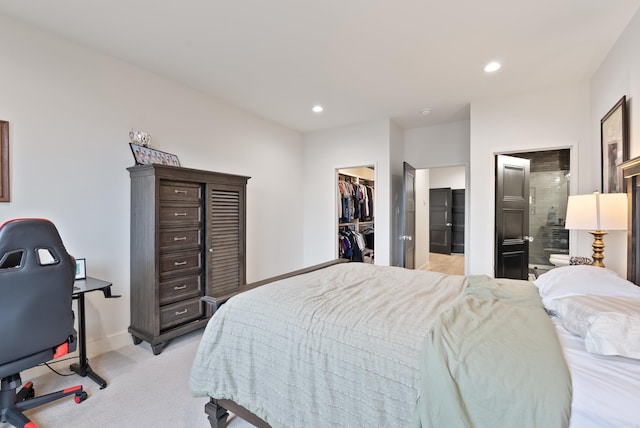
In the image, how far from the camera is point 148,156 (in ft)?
9.29

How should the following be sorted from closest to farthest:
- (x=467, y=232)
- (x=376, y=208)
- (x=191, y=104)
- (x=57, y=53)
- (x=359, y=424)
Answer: (x=359, y=424) → (x=57, y=53) → (x=191, y=104) → (x=467, y=232) → (x=376, y=208)

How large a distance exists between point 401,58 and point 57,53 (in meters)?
2.92

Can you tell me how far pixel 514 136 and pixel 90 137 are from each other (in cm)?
440

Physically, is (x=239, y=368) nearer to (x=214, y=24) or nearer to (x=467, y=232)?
(x=214, y=24)

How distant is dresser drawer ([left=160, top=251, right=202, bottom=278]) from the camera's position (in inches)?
103

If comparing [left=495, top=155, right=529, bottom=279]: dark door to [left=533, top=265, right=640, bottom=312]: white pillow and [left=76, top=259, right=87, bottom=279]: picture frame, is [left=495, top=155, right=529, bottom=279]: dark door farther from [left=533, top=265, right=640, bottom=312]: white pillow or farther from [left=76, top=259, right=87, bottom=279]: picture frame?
[left=76, top=259, right=87, bottom=279]: picture frame

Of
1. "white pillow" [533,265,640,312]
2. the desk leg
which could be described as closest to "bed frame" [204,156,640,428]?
"white pillow" [533,265,640,312]

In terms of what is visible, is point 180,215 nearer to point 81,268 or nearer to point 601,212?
point 81,268

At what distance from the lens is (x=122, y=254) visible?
272cm

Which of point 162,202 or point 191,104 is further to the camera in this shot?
point 191,104

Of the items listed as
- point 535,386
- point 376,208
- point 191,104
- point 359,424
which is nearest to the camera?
point 535,386

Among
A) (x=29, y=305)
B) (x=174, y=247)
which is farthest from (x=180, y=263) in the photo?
(x=29, y=305)

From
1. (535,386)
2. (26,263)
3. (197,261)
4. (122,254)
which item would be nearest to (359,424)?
(535,386)

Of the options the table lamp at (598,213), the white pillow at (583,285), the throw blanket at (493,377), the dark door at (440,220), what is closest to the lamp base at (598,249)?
the table lamp at (598,213)
